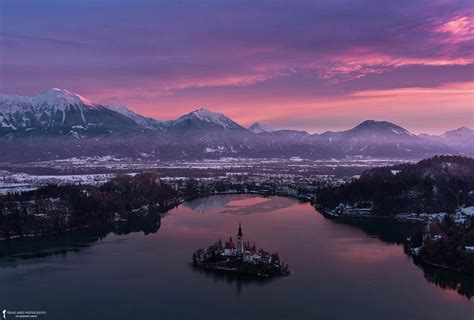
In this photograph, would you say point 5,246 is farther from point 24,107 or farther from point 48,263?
point 24,107

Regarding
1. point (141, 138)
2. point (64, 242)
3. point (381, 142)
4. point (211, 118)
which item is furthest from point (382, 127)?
point (64, 242)

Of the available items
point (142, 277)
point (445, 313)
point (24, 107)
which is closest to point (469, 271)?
point (445, 313)

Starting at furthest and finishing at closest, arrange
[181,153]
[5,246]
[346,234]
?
[181,153], [346,234], [5,246]

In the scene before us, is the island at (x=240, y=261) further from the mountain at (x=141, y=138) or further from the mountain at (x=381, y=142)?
the mountain at (x=381, y=142)

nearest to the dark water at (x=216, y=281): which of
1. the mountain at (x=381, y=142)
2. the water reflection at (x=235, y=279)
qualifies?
the water reflection at (x=235, y=279)

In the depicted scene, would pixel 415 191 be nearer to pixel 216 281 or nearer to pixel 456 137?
pixel 216 281

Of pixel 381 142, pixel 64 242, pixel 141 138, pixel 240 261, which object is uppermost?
pixel 381 142
